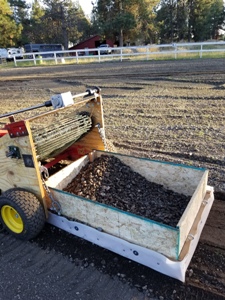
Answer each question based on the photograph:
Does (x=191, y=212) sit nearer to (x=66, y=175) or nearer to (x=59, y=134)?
(x=66, y=175)

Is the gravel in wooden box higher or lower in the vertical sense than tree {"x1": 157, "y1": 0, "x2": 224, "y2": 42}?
lower

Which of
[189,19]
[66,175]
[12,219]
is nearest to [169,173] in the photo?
[66,175]

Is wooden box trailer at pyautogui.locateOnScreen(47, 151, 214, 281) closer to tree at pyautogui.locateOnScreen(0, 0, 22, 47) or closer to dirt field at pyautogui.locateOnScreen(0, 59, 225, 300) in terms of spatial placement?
dirt field at pyautogui.locateOnScreen(0, 59, 225, 300)

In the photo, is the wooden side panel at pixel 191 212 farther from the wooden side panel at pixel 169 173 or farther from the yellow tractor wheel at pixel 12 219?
the yellow tractor wheel at pixel 12 219

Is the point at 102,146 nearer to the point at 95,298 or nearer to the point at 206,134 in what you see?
the point at 95,298

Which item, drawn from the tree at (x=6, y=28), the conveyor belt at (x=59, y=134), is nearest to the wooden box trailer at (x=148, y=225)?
the conveyor belt at (x=59, y=134)

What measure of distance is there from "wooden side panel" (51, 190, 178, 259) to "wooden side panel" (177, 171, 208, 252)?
125 millimetres

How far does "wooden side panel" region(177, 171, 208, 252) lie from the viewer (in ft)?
7.45

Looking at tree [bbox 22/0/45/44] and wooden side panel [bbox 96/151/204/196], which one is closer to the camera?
wooden side panel [bbox 96/151/204/196]

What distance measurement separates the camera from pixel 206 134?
5352 mm

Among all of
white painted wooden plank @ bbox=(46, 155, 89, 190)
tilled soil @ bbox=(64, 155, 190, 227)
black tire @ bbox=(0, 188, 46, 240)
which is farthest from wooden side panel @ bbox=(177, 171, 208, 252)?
white painted wooden plank @ bbox=(46, 155, 89, 190)

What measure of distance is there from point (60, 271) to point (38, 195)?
790 mm

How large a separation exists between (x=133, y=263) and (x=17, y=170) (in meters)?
1.51

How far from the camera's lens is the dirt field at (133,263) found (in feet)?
7.75
